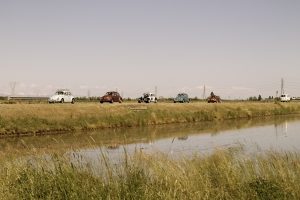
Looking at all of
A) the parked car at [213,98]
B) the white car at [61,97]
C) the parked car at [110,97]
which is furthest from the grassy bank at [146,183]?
the parked car at [213,98]

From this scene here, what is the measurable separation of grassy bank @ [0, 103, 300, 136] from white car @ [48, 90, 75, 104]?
27.8ft

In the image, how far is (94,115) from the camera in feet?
154

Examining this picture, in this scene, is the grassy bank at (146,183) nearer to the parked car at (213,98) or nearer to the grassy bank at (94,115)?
the grassy bank at (94,115)

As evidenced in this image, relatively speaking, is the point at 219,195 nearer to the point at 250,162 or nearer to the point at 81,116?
the point at 250,162

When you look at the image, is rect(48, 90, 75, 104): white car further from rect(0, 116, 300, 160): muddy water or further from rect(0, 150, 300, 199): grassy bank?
rect(0, 150, 300, 199): grassy bank

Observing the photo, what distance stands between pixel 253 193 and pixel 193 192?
171 cm

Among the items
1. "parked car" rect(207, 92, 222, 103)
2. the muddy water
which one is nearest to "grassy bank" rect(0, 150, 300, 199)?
the muddy water

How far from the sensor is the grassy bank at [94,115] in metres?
39.2

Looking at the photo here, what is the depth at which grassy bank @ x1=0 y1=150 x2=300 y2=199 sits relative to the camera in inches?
414

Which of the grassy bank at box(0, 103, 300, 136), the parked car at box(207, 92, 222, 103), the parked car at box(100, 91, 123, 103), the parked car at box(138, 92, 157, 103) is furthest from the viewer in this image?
the parked car at box(207, 92, 222, 103)

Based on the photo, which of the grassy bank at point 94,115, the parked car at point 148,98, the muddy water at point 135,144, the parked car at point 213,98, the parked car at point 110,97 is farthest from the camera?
the parked car at point 213,98

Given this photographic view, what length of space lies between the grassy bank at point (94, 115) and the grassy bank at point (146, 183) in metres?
25.8

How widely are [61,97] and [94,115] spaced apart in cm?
1654

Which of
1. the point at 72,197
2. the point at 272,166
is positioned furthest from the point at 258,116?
the point at 72,197
